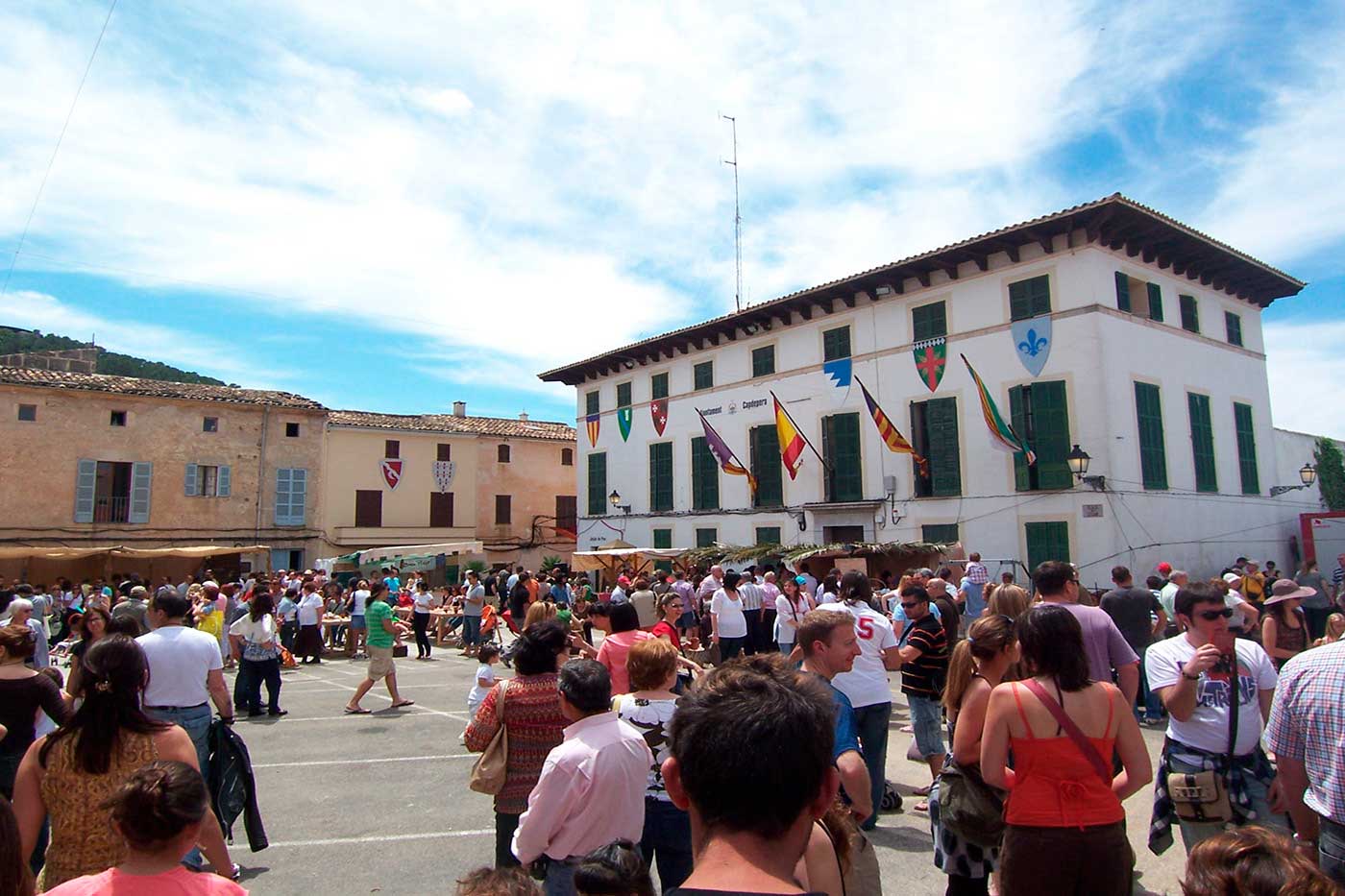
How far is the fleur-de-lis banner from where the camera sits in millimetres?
19578

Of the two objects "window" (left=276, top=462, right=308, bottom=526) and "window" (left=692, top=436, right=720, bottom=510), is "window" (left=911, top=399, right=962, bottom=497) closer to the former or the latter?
"window" (left=692, top=436, right=720, bottom=510)

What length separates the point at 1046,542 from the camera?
1919 centimetres

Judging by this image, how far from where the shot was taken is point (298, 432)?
1407 inches

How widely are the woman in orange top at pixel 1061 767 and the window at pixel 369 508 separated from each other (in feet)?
121

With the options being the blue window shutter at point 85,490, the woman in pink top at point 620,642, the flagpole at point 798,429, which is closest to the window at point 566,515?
the flagpole at point 798,429

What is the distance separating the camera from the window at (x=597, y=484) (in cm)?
3234

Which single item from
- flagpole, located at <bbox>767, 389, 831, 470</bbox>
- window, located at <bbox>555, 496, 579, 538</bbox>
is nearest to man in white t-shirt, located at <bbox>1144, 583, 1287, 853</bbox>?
flagpole, located at <bbox>767, 389, 831, 470</bbox>

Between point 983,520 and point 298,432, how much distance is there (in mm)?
28022

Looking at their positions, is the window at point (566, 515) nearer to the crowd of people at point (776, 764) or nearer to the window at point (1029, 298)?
the window at point (1029, 298)


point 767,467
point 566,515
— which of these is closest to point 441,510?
point 566,515

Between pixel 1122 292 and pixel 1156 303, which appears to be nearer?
pixel 1122 292

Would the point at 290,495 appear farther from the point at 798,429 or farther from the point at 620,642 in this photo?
the point at 620,642

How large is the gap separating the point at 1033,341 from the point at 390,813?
1785 cm

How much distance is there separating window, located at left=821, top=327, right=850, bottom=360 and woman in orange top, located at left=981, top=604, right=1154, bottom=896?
2124 cm
